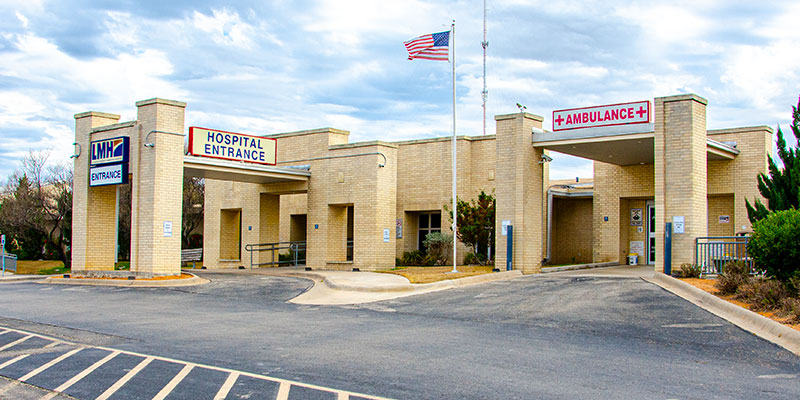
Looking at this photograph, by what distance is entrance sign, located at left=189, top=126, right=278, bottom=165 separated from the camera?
26844mm

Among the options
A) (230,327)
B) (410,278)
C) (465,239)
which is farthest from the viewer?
(465,239)

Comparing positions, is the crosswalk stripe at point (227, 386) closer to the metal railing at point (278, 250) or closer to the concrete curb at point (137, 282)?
the concrete curb at point (137, 282)

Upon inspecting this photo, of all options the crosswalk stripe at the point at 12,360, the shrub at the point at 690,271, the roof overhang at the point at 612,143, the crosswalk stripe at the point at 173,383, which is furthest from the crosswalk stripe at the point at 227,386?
the roof overhang at the point at 612,143

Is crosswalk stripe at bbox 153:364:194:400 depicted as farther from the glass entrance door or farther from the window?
A: the glass entrance door

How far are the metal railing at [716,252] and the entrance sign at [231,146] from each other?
1715 cm

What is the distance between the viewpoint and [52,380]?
8555 millimetres

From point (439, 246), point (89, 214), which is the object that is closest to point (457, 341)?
point (439, 246)

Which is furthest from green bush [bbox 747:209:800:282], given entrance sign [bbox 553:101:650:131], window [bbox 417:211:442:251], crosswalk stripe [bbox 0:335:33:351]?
window [bbox 417:211:442:251]

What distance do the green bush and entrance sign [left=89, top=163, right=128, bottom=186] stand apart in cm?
2116

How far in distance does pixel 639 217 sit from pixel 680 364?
23030 millimetres

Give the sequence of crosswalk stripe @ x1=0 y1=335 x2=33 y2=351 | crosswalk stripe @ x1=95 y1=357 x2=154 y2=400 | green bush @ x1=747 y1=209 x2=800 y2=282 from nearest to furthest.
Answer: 1. crosswalk stripe @ x1=95 y1=357 x2=154 y2=400
2. crosswalk stripe @ x1=0 y1=335 x2=33 y2=351
3. green bush @ x1=747 y1=209 x2=800 y2=282

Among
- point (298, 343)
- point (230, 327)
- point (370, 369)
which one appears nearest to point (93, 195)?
point (230, 327)

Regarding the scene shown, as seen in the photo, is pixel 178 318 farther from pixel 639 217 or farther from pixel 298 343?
pixel 639 217

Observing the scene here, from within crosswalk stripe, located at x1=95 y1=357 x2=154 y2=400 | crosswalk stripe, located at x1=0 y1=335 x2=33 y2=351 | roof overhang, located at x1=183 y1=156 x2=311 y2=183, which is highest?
roof overhang, located at x1=183 y1=156 x2=311 y2=183
